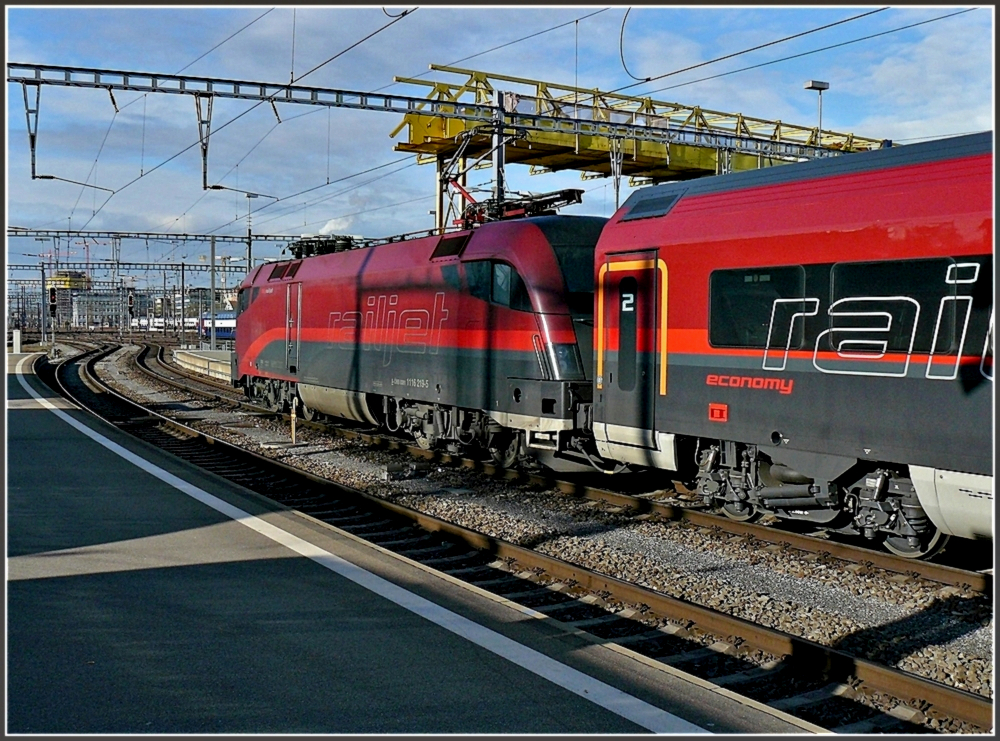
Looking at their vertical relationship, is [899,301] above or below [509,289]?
below

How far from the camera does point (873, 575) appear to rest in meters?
8.64

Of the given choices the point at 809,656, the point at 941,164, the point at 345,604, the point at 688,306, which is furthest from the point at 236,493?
the point at 941,164

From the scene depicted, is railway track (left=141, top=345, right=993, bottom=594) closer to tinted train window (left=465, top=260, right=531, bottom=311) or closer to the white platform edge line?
tinted train window (left=465, top=260, right=531, bottom=311)

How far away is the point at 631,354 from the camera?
11.0 m

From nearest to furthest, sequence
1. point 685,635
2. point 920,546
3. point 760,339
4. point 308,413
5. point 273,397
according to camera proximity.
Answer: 1. point 685,635
2. point 920,546
3. point 760,339
4. point 308,413
5. point 273,397

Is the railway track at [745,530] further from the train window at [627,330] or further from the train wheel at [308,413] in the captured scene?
the train wheel at [308,413]

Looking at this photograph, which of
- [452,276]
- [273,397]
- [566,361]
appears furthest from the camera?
[273,397]

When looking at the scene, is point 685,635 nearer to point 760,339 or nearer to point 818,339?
point 818,339

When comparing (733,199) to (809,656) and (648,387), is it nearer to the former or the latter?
(648,387)

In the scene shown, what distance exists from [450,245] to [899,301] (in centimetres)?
792

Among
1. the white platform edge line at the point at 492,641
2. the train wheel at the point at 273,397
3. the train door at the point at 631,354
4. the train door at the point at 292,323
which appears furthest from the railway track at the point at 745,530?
the train wheel at the point at 273,397

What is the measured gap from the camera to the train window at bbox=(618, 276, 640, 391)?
36.1 ft

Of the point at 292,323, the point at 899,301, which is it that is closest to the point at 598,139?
the point at 292,323

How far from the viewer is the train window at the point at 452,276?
1436cm
